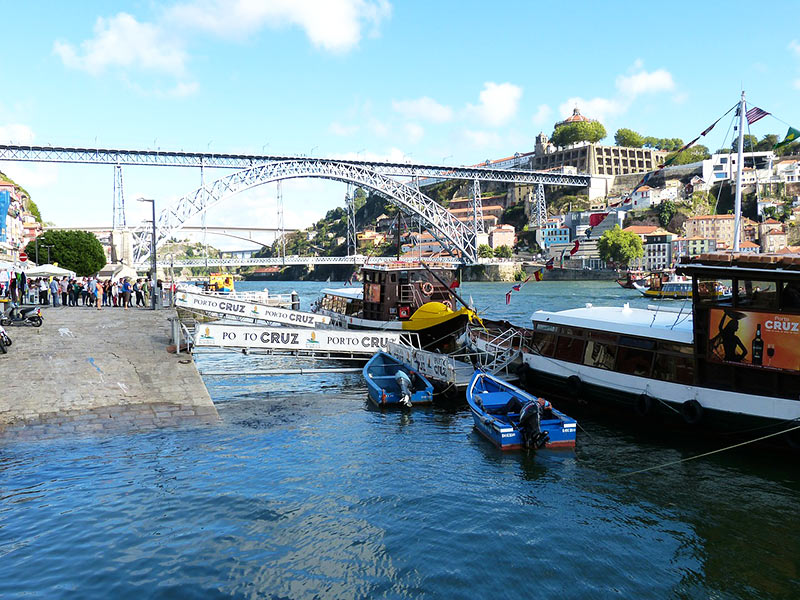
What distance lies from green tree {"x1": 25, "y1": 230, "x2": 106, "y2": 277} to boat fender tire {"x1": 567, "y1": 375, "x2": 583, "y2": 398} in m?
58.8

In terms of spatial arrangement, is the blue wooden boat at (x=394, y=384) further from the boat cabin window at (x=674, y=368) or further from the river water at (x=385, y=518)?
the boat cabin window at (x=674, y=368)

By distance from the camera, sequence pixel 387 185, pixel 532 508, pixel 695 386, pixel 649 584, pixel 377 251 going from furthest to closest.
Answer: pixel 377 251, pixel 387 185, pixel 695 386, pixel 532 508, pixel 649 584

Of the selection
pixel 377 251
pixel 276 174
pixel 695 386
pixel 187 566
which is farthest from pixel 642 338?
pixel 377 251

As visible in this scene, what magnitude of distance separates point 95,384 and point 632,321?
1360 centimetres

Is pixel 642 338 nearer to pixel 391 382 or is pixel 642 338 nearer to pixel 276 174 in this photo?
pixel 391 382

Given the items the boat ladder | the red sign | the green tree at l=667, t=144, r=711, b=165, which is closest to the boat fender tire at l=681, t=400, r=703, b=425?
the red sign

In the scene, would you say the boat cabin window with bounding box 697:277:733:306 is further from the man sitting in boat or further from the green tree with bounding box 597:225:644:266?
the green tree with bounding box 597:225:644:266

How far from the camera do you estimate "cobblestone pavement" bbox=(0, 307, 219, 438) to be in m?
13.1

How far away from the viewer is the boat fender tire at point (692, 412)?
544 inches

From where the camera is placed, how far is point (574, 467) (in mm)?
12672

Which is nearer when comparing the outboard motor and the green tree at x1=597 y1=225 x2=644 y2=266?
the outboard motor

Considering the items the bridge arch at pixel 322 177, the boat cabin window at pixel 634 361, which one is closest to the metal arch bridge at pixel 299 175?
the bridge arch at pixel 322 177

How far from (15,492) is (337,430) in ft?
22.6

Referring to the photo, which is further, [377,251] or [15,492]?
[377,251]
